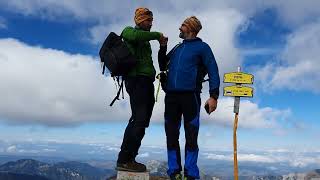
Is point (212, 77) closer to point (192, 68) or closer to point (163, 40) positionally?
point (192, 68)

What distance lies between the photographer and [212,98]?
838cm

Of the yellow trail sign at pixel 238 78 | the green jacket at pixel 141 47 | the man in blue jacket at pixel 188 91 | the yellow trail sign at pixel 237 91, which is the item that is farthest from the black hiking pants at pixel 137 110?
the yellow trail sign at pixel 238 78

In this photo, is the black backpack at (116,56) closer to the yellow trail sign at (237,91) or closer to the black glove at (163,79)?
the black glove at (163,79)

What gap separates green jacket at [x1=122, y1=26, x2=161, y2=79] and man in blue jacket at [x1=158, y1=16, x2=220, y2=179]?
1.46 feet

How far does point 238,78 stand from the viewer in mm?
14289

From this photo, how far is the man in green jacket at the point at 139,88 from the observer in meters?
8.75

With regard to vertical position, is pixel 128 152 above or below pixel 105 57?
below

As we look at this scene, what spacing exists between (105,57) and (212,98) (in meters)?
2.35

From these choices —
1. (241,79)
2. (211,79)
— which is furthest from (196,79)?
(241,79)

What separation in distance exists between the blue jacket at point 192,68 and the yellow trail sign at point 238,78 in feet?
18.1

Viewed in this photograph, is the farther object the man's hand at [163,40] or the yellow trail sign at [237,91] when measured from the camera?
the yellow trail sign at [237,91]

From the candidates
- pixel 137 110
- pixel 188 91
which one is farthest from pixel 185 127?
pixel 137 110

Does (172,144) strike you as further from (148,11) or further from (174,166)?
(148,11)

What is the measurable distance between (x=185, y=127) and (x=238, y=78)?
19.9 feet
